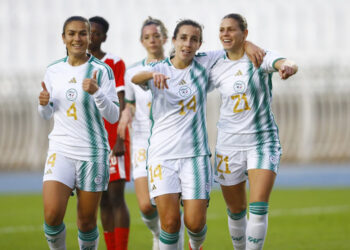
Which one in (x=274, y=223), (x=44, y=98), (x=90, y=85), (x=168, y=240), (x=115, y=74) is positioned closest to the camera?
(x=90, y=85)

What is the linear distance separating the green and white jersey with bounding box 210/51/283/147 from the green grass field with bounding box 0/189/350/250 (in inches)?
85.4

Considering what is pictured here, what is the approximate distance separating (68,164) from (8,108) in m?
16.8

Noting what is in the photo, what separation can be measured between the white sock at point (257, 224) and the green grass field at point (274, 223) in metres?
1.95

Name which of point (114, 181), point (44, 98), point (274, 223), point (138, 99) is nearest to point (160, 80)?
point (44, 98)

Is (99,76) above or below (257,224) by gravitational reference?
above

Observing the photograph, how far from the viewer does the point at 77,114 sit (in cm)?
623

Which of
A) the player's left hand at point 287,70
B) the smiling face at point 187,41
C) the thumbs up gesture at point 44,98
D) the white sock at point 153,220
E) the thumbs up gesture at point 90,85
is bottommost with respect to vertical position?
the white sock at point 153,220

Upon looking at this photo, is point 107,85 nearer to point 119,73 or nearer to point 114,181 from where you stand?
point 119,73

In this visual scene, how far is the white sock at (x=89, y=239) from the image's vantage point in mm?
6371

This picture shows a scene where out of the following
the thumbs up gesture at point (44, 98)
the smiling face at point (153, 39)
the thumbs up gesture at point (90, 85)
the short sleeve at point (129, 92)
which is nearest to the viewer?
the thumbs up gesture at point (90, 85)

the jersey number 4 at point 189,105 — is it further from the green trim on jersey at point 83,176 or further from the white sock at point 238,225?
the white sock at point 238,225

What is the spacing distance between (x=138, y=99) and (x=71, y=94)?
2.02 meters

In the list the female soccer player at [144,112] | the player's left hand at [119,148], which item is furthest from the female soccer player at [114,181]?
the female soccer player at [144,112]

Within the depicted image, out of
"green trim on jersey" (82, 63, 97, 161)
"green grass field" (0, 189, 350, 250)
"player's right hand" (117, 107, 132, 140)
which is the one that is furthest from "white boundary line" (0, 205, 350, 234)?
"green trim on jersey" (82, 63, 97, 161)
